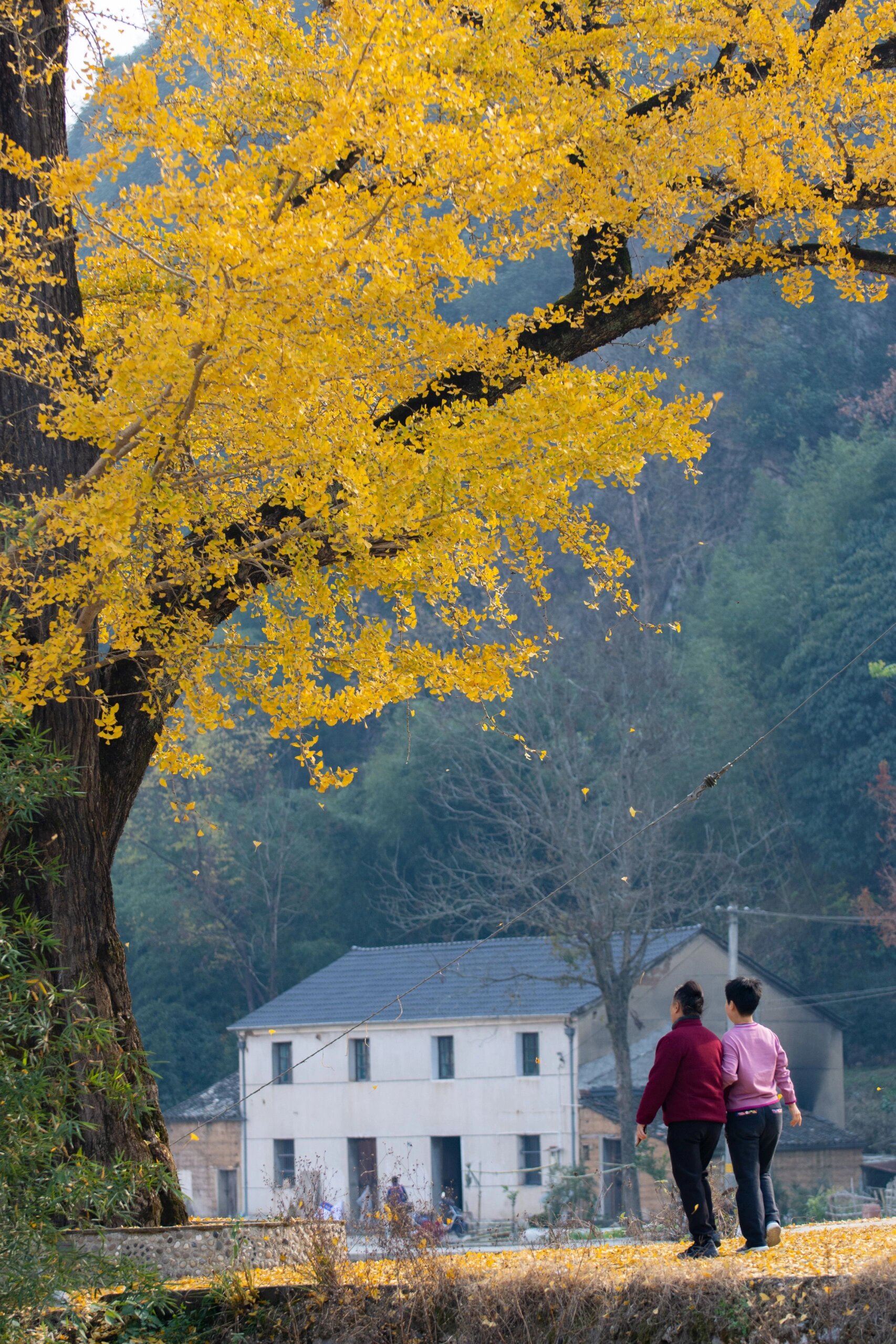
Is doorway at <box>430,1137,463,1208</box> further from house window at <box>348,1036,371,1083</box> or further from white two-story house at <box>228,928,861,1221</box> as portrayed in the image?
house window at <box>348,1036,371,1083</box>

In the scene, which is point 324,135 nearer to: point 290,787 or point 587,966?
point 587,966

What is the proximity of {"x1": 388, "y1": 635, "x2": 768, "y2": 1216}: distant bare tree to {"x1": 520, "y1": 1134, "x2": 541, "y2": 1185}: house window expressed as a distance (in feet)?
7.41

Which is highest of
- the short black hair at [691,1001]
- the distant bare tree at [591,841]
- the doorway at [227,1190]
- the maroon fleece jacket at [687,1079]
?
the distant bare tree at [591,841]

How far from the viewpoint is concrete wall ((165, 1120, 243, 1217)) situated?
38.8 metres

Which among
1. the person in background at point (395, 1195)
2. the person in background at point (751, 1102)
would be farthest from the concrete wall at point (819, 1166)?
the person in background at point (751, 1102)

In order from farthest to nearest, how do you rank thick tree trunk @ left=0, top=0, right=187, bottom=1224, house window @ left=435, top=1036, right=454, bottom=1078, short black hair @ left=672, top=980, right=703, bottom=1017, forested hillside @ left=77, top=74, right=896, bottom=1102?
forested hillside @ left=77, top=74, right=896, bottom=1102 → house window @ left=435, top=1036, right=454, bottom=1078 → thick tree trunk @ left=0, top=0, right=187, bottom=1224 → short black hair @ left=672, top=980, right=703, bottom=1017

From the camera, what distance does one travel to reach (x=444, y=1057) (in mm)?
36219

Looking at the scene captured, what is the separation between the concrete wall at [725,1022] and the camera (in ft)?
120

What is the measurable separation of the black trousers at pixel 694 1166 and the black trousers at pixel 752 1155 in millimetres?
99

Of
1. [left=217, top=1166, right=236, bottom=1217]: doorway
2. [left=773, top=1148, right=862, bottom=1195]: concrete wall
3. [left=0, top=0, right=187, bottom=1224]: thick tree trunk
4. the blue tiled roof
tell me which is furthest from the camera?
[left=217, top=1166, right=236, bottom=1217]: doorway

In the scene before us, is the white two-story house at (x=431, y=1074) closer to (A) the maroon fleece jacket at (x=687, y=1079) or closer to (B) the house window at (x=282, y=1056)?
(B) the house window at (x=282, y=1056)

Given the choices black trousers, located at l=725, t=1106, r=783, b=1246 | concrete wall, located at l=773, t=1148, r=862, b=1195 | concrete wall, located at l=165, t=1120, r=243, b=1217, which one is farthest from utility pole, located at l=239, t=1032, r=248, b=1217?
black trousers, located at l=725, t=1106, r=783, b=1246

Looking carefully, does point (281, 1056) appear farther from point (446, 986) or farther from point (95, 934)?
point (95, 934)

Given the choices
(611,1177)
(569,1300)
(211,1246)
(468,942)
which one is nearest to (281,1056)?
(468,942)
